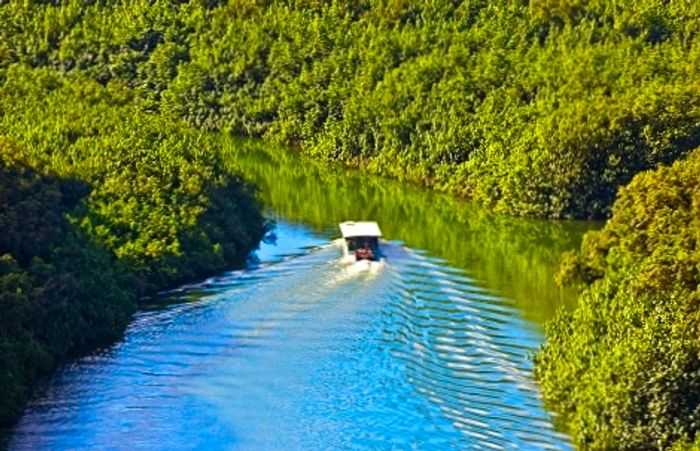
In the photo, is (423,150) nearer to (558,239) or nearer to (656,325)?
(558,239)

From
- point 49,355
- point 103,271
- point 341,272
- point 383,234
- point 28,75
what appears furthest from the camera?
point 28,75

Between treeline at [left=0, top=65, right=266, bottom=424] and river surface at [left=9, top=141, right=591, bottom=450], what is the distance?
1.17 meters

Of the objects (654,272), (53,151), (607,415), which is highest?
(53,151)

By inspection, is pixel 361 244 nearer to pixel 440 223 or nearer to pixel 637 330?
pixel 440 223

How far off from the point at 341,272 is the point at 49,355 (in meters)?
13.8

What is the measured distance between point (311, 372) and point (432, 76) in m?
38.9

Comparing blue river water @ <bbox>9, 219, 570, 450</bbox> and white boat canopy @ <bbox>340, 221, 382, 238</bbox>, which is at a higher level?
white boat canopy @ <bbox>340, 221, 382, 238</bbox>

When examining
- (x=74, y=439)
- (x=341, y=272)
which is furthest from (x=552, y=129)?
(x=74, y=439)

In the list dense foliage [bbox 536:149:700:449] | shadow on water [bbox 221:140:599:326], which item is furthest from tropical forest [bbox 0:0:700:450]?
shadow on water [bbox 221:140:599:326]

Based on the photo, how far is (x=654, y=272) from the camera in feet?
133

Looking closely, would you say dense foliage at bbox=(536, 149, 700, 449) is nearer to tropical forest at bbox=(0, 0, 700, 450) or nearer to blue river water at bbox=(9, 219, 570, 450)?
tropical forest at bbox=(0, 0, 700, 450)

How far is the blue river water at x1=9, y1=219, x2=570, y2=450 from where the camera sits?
129 feet

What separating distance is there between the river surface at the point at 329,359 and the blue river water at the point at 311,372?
0.22 ft

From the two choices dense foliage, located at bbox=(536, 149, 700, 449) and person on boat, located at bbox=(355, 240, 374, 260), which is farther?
person on boat, located at bbox=(355, 240, 374, 260)
